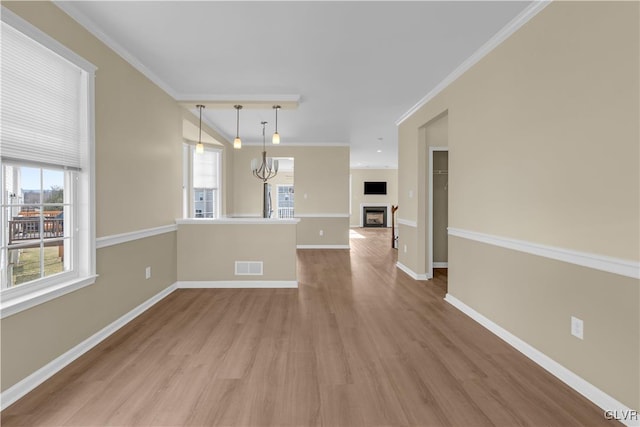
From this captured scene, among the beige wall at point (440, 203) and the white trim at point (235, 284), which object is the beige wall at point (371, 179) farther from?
the white trim at point (235, 284)

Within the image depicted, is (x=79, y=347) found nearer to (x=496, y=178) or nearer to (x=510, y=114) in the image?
(x=496, y=178)

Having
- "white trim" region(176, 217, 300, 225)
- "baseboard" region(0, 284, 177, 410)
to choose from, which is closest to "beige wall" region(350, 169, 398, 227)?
"white trim" region(176, 217, 300, 225)

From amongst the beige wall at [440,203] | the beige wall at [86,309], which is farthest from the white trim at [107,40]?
the beige wall at [440,203]

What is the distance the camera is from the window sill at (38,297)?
1816mm

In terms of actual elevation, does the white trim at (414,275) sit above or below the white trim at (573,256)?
below

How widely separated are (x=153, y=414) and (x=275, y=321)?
145 centimetres

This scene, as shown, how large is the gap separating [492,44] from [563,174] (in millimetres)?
1484

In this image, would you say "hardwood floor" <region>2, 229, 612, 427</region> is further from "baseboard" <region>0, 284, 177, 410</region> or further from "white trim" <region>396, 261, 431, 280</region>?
"white trim" <region>396, 261, 431, 280</region>

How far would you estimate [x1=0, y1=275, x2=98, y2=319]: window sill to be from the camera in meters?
1.82

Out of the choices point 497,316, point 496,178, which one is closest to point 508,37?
point 496,178

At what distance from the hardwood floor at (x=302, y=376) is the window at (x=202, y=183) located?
2.56 meters

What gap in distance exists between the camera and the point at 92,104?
2514 millimetres

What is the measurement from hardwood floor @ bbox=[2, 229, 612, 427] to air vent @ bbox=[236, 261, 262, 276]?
901 millimetres

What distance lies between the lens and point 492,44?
279cm
